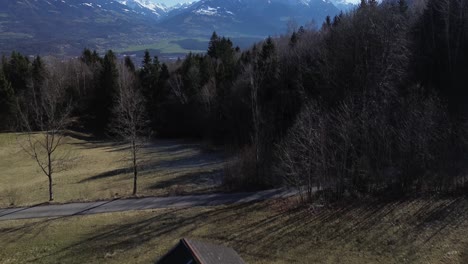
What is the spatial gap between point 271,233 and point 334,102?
19490mm

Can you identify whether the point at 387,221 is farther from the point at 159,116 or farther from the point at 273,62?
the point at 159,116

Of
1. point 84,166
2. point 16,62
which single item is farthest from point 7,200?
point 16,62

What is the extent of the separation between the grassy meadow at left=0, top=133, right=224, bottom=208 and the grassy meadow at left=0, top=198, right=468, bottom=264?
6.24 m

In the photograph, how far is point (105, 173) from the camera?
42469mm

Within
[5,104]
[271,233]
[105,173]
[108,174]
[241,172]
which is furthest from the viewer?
[5,104]

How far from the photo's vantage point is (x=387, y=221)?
60.1 feet

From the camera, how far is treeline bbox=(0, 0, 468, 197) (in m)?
22.2

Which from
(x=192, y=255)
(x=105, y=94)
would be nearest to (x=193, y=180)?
(x=192, y=255)

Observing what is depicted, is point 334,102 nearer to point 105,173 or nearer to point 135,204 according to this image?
point 135,204

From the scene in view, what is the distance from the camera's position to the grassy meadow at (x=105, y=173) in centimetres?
3062

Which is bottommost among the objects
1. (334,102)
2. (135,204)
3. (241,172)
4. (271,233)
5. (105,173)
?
(105,173)

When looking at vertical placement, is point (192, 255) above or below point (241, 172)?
above

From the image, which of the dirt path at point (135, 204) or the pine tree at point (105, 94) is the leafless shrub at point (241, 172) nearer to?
the dirt path at point (135, 204)

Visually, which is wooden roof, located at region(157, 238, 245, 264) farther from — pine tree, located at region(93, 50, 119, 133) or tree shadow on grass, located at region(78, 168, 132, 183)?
pine tree, located at region(93, 50, 119, 133)
